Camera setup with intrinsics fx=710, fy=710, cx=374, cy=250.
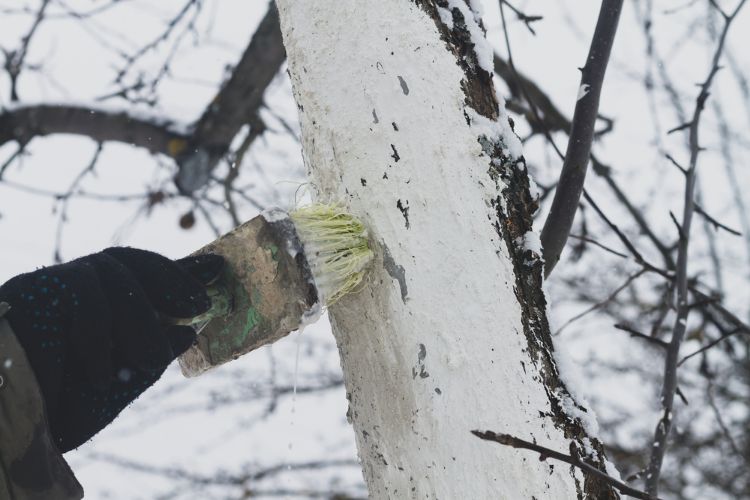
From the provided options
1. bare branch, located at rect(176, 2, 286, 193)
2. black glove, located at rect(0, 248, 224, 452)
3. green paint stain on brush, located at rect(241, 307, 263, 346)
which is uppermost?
bare branch, located at rect(176, 2, 286, 193)

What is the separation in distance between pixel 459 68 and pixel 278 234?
35 cm

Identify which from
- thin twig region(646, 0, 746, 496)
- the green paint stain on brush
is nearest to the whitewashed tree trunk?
the green paint stain on brush

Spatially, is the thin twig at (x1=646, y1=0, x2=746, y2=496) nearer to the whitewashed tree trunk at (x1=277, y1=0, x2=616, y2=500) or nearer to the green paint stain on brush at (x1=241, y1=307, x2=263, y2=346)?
the whitewashed tree trunk at (x1=277, y1=0, x2=616, y2=500)

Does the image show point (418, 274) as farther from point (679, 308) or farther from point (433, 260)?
point (679, 308)

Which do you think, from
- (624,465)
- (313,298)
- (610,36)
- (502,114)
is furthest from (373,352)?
(624,465)

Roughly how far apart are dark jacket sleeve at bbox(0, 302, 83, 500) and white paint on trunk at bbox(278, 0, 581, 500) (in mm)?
391

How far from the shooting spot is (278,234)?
1.02m

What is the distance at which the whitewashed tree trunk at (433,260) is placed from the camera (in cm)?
84

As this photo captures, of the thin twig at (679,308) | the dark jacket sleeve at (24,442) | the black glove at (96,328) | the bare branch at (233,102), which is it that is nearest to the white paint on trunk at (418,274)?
the black glove at (96,328)

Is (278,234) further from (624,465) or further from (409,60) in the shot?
(624,465)

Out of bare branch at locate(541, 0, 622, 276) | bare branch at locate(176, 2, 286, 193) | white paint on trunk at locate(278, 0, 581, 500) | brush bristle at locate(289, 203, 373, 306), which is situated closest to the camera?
white paint on trunk at locate(278, 0, 581, 500)

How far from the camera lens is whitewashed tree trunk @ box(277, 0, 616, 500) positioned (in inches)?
33.2

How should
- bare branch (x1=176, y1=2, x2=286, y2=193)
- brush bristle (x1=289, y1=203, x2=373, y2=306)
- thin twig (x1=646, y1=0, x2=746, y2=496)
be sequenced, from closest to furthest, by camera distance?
brush bristle (x1=289, y1=203, x2=373, y2=306)
thin twig (x1=646, y1=0, x2=746, y2=496)
bare branch (x1=176, y1=2, x2=286, y2=193)

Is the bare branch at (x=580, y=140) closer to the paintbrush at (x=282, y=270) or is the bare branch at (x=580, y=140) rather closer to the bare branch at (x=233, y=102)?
the paintbrush at (x=282, y=270)
